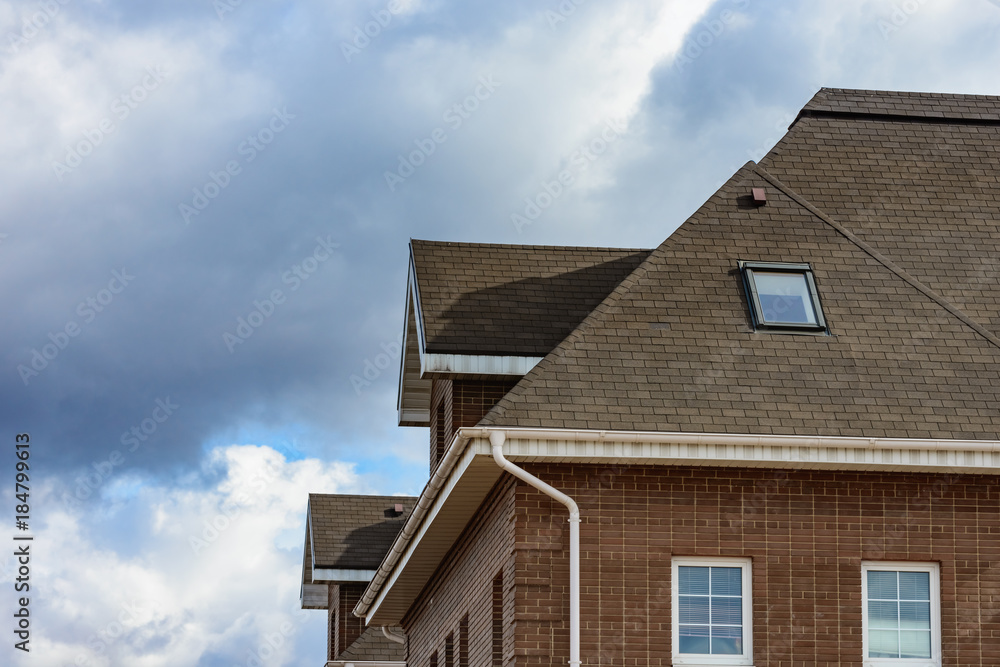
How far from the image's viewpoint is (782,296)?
15.8 meters

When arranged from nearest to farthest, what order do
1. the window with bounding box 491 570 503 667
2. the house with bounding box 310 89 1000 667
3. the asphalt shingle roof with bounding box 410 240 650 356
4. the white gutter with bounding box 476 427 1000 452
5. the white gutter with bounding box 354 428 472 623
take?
the white gutter with bounding box 476 427 1000 452
the house with bounding box 310 89 1000 667
the white gutter with bounding box 354 428 472 623
the window with bounding box 491 570 503 667
the asphalt shingle roof with bounding box 410 240 650 356

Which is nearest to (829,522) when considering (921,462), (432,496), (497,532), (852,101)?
(921,462)

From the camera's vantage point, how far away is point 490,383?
18.4 m

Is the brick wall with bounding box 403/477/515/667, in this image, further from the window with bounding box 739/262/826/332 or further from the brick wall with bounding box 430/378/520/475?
the window with bounding box 739/262/826/332

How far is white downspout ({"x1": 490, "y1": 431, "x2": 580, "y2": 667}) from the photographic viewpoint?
13445 millimetres

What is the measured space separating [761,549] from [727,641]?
0.96m

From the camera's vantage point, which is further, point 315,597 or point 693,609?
point 315,597

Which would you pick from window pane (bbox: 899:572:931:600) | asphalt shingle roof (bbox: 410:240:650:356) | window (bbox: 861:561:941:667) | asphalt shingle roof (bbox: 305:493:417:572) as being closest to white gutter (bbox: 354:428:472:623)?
asphalt shingle roof (bbox: 410:240:650:356)

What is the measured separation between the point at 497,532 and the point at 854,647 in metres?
3.80

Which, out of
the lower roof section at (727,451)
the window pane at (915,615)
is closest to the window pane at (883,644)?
the window pane at (915,615)

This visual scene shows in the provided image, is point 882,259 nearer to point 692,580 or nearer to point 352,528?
point 692,580

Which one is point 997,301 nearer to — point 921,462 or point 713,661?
point 921,462

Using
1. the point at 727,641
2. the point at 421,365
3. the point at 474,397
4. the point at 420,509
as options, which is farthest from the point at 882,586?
the point at 421,365

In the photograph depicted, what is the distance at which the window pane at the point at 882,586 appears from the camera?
14.3 meters
